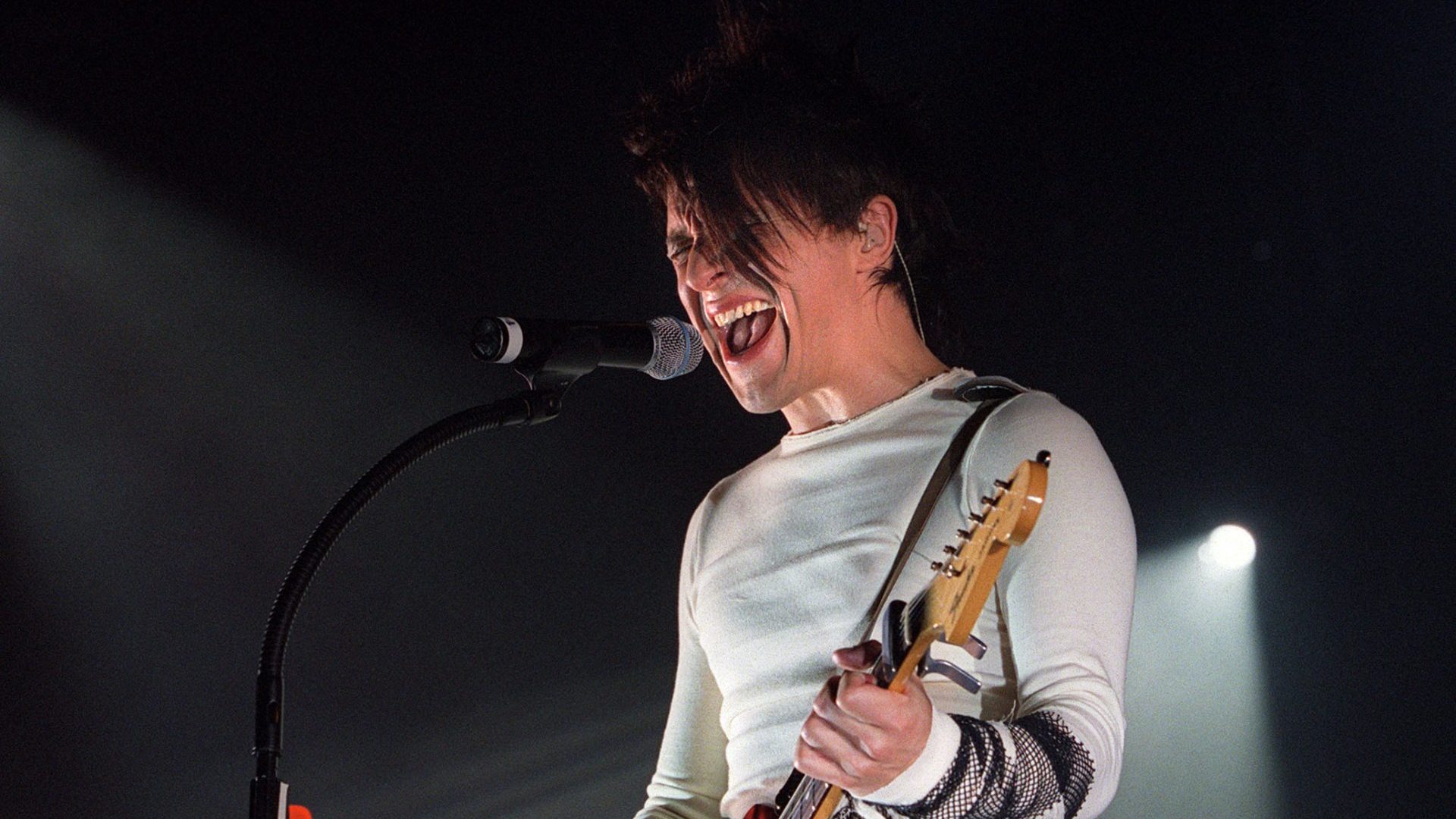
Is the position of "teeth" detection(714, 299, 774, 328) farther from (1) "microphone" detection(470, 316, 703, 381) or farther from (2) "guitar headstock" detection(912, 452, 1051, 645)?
(2) "guitar headstock" detection(912, 452, 1051, 645)

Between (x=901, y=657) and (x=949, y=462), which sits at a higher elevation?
(x=949, y=462)

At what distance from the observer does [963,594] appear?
1.13m

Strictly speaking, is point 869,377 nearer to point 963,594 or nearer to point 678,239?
point 678,239

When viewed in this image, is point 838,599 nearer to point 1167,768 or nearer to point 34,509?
point 1167,768

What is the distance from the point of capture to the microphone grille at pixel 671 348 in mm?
1584

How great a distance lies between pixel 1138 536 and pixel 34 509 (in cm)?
261

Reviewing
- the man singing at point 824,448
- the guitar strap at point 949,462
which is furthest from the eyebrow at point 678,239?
the guitar strap at point 949,462

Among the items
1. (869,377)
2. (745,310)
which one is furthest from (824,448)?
(745,310)

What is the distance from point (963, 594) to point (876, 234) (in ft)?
3.13

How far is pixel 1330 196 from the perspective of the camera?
2.56 m

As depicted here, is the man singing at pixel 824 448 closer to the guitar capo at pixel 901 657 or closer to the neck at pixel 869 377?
the neck at pixel 869 377

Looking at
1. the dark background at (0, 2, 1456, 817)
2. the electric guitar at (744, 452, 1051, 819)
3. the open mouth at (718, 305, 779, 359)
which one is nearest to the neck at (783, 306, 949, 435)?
the open mouth at (718, 305, 779, 359)

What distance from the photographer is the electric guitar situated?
3.53 ft

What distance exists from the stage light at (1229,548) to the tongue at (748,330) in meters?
Answer: 1.29
